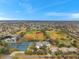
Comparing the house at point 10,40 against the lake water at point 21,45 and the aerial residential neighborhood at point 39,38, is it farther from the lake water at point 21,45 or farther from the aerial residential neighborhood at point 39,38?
the lake water at point 21,45

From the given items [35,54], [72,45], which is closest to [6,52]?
[35,54]

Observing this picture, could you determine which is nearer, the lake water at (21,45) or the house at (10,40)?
the lake water at (21,45)

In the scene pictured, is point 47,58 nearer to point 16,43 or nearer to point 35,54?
point 35,54

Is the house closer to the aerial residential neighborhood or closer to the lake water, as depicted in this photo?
the aerial residential neighborhood

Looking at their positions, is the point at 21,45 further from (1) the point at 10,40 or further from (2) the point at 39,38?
(2) the point at 39,38

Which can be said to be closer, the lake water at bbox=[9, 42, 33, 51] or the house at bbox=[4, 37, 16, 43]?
the lake water at bbox=[9, 42, 33, 51]

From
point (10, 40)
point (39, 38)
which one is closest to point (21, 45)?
point (10, 40)

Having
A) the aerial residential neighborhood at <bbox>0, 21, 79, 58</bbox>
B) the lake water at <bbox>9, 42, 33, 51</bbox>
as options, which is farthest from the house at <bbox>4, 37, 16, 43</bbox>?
the lake water at <bbox>9, 42, 33, 51</bbox>

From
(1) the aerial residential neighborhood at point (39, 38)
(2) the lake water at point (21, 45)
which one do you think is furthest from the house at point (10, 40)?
(2) the lake water at point (21, 45)

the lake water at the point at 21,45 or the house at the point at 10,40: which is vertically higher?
the house at the point at 10,40

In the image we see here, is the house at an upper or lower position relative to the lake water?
upper

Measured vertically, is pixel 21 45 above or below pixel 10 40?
below
